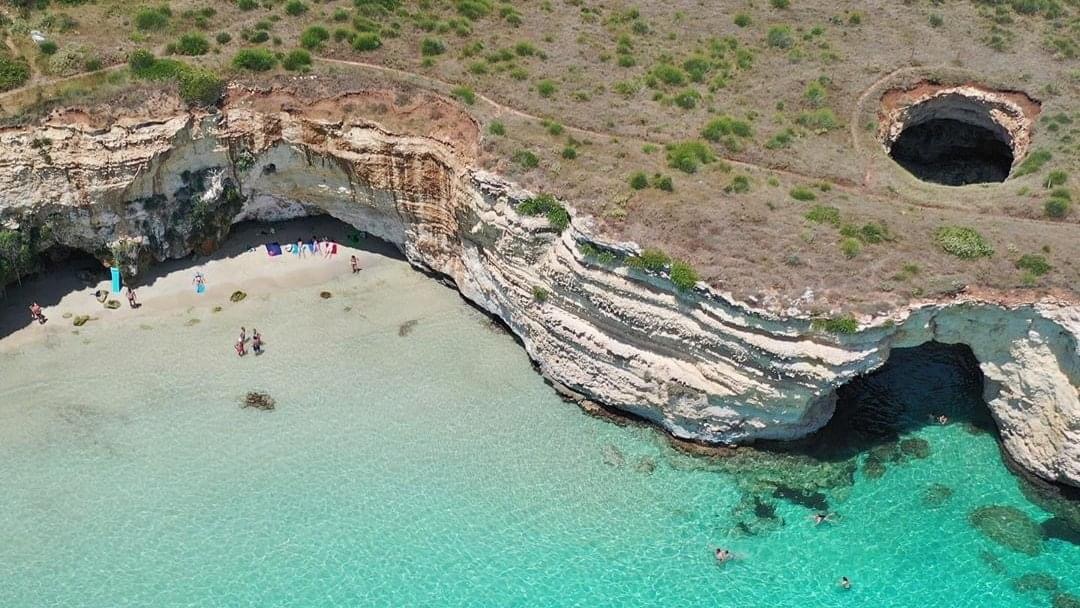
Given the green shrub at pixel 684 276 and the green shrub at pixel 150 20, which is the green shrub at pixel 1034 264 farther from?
the green shrub at pixel 150 20

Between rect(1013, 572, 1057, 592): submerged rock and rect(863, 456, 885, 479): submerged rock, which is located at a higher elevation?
rect(863, 456, 885, 479): submerged rock

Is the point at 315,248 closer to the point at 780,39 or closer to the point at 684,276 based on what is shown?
the point at 684,276

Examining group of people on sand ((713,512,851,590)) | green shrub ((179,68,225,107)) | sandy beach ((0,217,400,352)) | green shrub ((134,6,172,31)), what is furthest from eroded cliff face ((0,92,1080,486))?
green shrub ((134,6,172,31))

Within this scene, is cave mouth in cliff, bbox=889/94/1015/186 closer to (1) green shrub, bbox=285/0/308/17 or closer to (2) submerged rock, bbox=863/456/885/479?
(2) submerged rock, bbox=863/456/885/479

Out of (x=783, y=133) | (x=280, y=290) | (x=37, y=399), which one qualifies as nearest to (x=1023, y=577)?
(x=783, y=133)

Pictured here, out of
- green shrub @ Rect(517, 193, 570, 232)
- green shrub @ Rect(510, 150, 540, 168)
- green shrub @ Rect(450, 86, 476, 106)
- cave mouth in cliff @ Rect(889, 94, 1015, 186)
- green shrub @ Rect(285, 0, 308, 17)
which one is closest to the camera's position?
green shrub @ Rect(517, 193, 570, 232)

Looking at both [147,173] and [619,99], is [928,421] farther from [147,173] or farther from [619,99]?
[147,173]

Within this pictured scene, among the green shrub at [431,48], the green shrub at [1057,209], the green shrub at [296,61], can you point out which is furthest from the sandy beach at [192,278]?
the green shrub at [1057,209]
